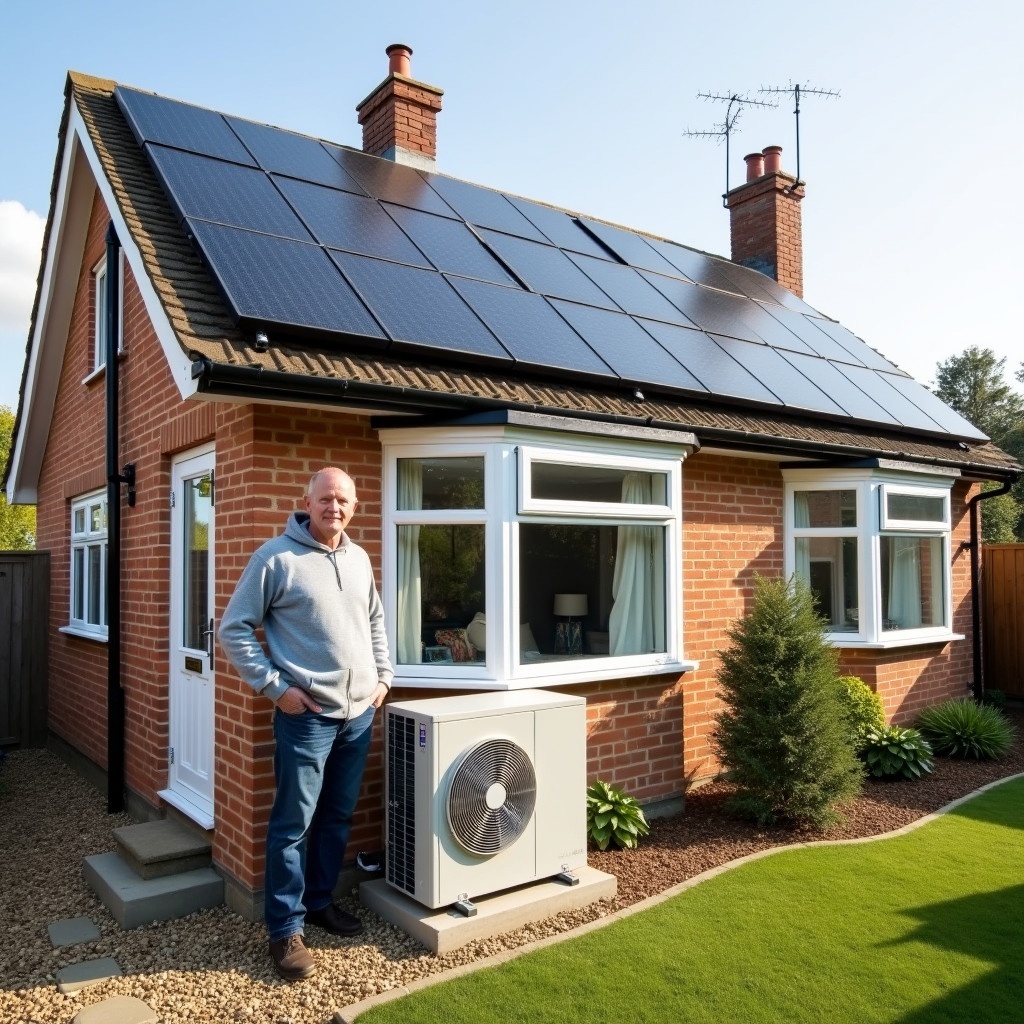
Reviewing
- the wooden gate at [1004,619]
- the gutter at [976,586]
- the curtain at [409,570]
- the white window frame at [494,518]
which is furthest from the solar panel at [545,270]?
the wooden gate at [1004,619]

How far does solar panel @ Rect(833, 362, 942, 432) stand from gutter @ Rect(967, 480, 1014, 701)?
149cm

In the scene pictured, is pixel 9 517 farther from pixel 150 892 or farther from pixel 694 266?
pixel 150 892

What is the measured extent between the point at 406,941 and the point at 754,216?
11.9m

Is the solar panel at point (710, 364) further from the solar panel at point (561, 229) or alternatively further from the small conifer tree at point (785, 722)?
the small conifer tree at point (785, 722)

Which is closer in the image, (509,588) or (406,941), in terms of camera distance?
(406,941)

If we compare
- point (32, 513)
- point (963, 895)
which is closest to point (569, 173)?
point (963, 895)

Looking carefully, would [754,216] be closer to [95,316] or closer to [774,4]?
[774,4]

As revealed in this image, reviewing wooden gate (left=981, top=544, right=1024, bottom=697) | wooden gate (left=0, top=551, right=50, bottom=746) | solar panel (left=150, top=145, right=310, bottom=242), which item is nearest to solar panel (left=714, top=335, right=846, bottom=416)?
solar panel (left=150, top=145, right=310, bottom=242)

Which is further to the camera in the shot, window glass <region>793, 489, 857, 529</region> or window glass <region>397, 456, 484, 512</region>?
window glass <region>793, 489, 857, 529</region>

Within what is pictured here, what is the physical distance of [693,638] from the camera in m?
7.07

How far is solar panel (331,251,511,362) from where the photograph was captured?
18.5ft

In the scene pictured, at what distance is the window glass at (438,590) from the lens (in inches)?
220

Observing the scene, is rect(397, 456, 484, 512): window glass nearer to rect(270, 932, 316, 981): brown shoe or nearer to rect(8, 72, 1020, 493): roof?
rect(8, 72, 1020, 493): roof

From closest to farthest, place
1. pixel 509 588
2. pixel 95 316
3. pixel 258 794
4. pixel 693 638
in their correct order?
pixel 258 794, pixel 509 588, pixel 693 638, pixel 95 316
